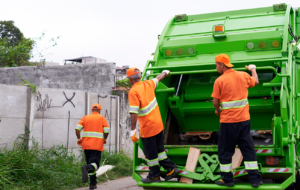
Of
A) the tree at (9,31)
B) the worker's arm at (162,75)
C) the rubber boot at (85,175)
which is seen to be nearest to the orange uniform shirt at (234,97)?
the worker's arm at (162,75)

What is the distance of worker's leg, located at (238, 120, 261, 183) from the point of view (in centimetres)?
385

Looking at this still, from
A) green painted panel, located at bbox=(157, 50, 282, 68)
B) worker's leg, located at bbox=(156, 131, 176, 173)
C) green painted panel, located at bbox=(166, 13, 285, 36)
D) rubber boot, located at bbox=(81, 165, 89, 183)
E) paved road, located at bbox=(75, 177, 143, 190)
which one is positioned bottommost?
paved road, located at bbox=(75, 177, 143, 190)

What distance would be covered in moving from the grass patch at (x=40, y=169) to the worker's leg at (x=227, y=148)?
2.80 metres

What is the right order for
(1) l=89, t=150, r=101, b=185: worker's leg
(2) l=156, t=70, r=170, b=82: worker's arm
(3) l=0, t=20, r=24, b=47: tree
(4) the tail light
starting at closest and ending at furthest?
(4) the tail light, (2) l=156, t=70, r=170, b=82: worker's arm, (1) l=89, t=150, r=101, b=185: worker's leg, (3) l=0, t=20, r=24, b=47: tree

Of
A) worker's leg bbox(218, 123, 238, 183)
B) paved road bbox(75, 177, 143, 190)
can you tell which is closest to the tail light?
worker's leg bbox(218, 123, 238, 183)

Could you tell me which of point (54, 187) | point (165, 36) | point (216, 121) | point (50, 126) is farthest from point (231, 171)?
point (50, 126)

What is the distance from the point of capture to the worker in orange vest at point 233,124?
390 cm

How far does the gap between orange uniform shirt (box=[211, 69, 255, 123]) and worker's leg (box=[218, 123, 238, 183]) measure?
0.29 feet

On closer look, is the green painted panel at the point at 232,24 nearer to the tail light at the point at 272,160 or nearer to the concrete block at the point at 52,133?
the tail light at the point at 272,160

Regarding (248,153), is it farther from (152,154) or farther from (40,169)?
(40,169)

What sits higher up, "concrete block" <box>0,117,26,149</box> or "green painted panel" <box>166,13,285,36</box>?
"green painted panel" <box>166,13,285,36</box>

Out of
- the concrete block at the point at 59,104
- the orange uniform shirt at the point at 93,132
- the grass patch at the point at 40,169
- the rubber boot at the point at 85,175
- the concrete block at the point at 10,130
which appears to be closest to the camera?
the grass patch at the point at 40,169

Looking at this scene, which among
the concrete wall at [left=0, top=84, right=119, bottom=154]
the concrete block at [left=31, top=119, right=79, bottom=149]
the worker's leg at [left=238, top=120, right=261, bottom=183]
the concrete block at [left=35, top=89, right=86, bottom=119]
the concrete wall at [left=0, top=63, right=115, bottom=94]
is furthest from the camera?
the concrete wall at [left=0, top=63, right=115, bottom=94]

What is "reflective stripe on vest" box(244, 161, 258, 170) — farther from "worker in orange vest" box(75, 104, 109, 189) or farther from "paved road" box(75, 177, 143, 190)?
"worker in orange vest" box(75, 104, 109, 189)
